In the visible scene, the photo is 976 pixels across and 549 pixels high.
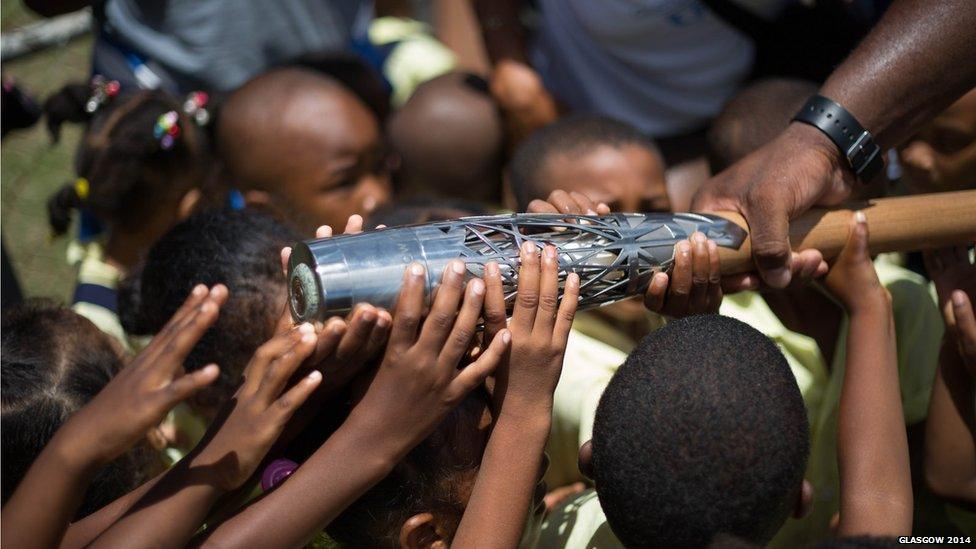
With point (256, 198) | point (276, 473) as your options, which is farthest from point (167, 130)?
point (276, 473)

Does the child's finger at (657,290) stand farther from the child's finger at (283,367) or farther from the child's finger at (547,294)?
the child's finger at (283,367)

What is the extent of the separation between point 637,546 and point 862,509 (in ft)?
1.55

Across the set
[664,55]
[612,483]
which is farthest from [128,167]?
[612,483]

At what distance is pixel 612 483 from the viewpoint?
151 cm

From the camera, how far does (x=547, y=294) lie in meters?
1.53

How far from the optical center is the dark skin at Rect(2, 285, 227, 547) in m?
1.38

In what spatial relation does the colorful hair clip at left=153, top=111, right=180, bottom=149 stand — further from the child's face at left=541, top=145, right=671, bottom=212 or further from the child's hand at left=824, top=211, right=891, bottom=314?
the child's hand at left=824, top=211, right=891, bottom=314

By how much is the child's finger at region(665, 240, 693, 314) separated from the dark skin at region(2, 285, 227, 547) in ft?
2.60

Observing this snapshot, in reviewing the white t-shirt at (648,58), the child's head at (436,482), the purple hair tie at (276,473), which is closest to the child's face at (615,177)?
the white t-shirt at (648,58)

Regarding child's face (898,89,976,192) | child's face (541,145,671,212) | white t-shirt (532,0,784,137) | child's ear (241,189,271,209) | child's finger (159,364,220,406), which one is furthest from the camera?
white t-shirt (532,0,784,137)

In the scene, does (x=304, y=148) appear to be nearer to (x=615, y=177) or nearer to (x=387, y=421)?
(x=615, y=177)

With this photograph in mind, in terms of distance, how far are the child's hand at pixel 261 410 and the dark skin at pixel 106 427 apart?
0.11 meters

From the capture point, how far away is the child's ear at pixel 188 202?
3.12m

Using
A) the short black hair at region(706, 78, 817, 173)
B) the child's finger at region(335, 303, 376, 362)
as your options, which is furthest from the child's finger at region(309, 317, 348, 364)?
the short black hair at region(706, 78, 817, 173)
